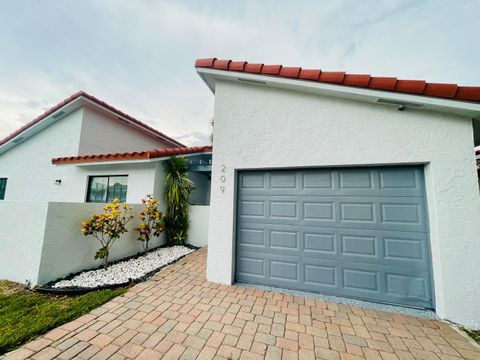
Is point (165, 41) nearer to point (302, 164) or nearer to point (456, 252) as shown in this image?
point (302, 164)

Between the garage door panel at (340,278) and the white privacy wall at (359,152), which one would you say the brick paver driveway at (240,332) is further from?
the white privacy wall at (359,152)

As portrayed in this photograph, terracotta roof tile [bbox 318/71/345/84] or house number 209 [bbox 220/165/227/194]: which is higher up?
terracotta roof tile [bbox 318/71/345/84]

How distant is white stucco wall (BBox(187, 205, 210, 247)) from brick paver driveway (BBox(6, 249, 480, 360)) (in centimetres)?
398

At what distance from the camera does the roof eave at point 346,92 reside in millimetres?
3205

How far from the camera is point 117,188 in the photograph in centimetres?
799

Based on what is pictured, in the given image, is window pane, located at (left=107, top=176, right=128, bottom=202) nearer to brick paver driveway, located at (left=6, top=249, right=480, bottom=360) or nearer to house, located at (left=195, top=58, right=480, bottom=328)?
brick paver driveway, located at (left=6, top=249, right=480, bottom=360)

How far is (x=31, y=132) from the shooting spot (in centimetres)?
1081

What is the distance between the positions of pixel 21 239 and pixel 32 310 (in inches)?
77.2

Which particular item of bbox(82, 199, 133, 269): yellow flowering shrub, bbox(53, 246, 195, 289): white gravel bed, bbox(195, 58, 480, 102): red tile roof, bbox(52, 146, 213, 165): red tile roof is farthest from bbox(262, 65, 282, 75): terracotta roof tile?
bbox(53, 246, 195, 289): white gravel bed

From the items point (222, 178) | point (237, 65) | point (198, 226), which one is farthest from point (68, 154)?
point (237, 65)

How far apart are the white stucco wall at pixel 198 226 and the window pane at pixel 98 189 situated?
3.98 m

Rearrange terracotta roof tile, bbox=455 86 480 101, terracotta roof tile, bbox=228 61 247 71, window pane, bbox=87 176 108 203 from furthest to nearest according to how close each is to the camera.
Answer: window pane, bbox=87 176 108 203, terracotta roof tile, bbox=228 61 247 71, terracotta roof tile, bbox=455 86 480 101

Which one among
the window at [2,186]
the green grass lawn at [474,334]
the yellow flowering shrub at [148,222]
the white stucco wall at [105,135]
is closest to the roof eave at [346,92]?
the green grass lawn at [474,334]

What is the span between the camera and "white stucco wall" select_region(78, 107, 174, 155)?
32.7 ft
